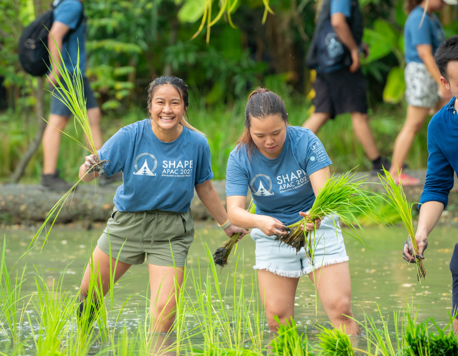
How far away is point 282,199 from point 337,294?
595 mm

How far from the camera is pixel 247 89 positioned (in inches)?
488

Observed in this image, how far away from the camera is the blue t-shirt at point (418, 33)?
6105mm

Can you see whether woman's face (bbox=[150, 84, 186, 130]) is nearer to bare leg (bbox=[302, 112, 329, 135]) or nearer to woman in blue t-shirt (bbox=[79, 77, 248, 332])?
woman in blue t-shirt (bbox=[79, 77, 248, 332])

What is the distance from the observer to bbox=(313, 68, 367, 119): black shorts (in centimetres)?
663

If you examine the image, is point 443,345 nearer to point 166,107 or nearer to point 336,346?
point 336,346

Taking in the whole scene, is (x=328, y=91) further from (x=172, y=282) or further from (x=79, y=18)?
(x=172, y=282)

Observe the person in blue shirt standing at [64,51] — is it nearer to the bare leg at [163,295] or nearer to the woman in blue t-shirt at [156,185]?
the woman in blue t-shirt at [156,185]

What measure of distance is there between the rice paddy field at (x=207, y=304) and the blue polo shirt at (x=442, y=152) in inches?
23.4

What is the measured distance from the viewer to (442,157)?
2998 mm

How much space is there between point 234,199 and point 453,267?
1.17m

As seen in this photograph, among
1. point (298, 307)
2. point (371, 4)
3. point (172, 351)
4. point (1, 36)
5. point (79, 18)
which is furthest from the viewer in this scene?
point (371, 4)

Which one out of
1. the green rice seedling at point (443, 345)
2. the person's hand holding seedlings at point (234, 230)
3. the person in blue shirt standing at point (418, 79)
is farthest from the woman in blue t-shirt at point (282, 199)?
the person in blue shirt standing at point (418, 79)

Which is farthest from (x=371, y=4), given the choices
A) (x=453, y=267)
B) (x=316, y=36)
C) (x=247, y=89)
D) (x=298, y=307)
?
(x=453, y=267)

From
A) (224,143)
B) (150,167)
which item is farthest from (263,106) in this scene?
(224,143)
